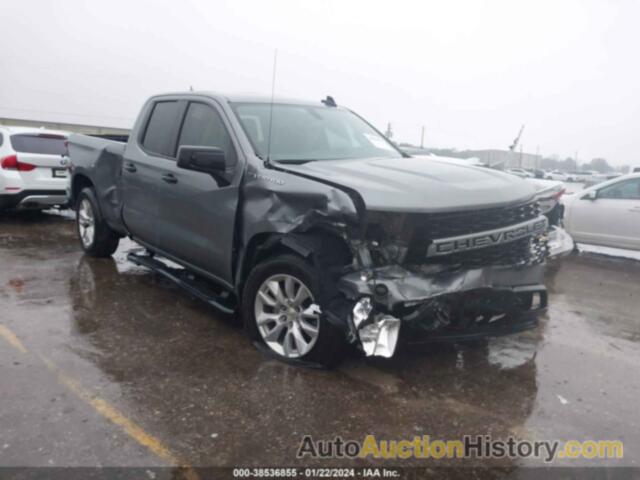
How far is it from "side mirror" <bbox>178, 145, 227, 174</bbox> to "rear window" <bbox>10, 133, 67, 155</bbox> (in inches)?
227

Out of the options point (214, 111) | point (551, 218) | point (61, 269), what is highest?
point (214, 111)

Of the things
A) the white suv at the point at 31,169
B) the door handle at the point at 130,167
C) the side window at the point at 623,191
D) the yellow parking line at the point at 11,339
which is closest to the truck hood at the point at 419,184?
the door handle at the point at 130,167

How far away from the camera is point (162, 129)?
Answer: 5.27 m

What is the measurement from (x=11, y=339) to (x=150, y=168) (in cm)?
189

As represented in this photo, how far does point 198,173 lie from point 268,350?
1576 mm

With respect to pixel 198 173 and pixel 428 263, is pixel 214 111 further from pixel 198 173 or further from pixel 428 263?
pixel 428 263

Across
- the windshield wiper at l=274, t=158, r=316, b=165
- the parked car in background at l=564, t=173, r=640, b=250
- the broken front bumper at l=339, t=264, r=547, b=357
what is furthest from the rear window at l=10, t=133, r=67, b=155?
the parked car in background at l=564, t=173, r=640, b=250

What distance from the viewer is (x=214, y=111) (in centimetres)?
464

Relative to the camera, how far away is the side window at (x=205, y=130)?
4.39 metres

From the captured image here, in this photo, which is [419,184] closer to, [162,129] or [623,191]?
[162,129]

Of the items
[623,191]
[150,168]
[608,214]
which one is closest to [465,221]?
[150,168]

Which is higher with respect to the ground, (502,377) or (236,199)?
(236,199)

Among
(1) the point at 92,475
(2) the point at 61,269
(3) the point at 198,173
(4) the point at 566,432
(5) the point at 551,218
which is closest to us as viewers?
(1) the point at 92,475

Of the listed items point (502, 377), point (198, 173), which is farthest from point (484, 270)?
point (198, 173)
